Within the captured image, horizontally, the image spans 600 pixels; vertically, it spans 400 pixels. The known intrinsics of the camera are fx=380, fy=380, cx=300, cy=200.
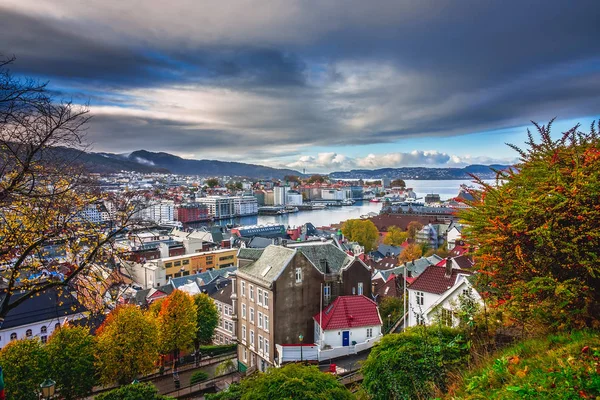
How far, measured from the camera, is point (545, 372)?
433cm

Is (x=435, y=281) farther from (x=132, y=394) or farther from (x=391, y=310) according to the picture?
(x=132, y=394)

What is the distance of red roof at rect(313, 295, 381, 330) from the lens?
53.7 ft

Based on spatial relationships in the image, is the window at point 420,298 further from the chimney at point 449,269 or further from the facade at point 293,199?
the facade at point 293,199

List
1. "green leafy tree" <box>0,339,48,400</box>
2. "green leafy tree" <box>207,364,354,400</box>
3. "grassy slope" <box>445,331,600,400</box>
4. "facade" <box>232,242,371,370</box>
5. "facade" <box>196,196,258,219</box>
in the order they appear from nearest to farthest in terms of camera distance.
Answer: "grassy slope" <box>445,331,600,400</box>, "green leafy tree" <box>207,364,354,400</box>, "green leafy tree" <box>0,339,48,400</box>, "facade" <box>232,242,371,370</box>, "facade" <box>196,196,258,219</box>

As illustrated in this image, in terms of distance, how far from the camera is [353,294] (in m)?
18.5

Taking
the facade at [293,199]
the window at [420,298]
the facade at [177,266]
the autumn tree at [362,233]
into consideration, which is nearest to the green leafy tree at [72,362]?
the window at [420,298]

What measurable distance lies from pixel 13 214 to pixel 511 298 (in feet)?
25.4

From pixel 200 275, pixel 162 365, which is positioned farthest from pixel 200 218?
pixel 162 365

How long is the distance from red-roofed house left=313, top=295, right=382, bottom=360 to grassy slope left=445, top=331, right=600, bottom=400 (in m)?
10.8

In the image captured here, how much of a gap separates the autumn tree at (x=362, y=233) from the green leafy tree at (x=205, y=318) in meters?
33.4

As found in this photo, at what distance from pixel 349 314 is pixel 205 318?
37.1ft

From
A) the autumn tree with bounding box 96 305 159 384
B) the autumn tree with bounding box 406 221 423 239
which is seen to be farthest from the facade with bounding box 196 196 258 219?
the autumn tree with bounding box 96 305 159 384

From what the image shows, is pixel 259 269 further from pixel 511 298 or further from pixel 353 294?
pixel 511 298

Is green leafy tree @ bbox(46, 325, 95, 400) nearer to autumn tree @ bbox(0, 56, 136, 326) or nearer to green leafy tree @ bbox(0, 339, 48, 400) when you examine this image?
green leafy tree @ bbox(0, 339, 48, 400)
